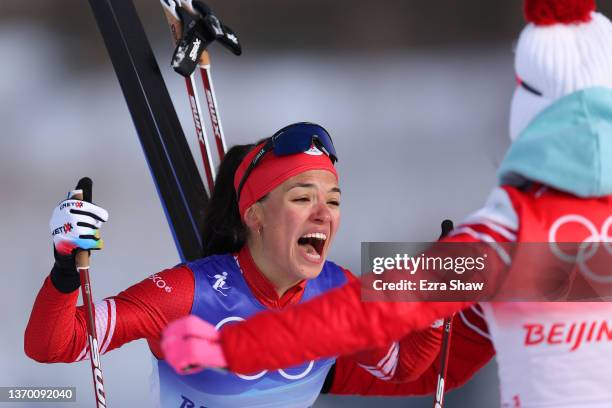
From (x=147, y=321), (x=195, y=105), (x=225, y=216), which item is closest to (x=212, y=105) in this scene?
(x=195, y=105)

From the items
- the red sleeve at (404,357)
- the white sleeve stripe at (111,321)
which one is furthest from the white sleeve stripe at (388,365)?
the white sleeve stripe at (111,321)

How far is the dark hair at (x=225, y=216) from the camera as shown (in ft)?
6.18

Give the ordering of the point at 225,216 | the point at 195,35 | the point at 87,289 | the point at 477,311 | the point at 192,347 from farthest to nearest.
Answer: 1. the point at 195,35
2. the point at 225,216
3. the point at 87,289
4. the point at 477,311
5. the point at 192,347

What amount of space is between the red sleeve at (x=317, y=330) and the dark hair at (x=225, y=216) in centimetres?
78

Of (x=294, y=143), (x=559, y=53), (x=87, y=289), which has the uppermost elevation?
(x=559, y=53)

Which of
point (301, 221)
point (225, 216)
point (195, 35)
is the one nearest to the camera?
point (301, 221)

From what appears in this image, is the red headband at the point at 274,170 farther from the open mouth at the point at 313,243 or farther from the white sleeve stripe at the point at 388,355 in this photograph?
the white sleeve stripe at the point at 388,355

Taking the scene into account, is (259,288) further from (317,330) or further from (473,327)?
(317,330)

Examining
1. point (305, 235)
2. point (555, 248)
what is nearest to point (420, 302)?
point (555, 248)

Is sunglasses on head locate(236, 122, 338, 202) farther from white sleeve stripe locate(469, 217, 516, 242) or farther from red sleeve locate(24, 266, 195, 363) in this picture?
white sleeve stripe locate(469, 217, 516, 242)

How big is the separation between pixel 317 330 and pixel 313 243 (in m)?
0.72

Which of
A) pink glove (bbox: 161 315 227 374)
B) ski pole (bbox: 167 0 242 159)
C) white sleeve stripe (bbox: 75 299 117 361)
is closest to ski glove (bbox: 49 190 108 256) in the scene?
white sleeve stripe (bbox: 75 299 117 361)

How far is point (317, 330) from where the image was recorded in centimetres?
108

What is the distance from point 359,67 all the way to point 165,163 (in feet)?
3.39
